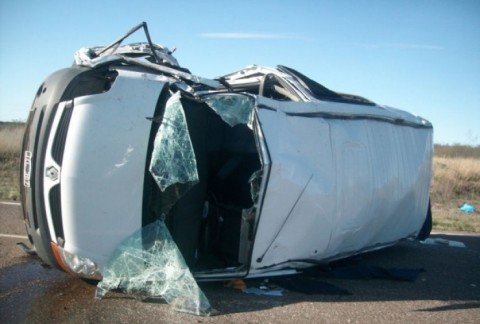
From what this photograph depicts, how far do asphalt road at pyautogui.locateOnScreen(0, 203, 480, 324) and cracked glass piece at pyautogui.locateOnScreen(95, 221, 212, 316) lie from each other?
12cm

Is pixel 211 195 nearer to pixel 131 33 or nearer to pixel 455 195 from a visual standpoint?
pixel 131 33

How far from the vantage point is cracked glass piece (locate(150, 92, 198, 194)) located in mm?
3676

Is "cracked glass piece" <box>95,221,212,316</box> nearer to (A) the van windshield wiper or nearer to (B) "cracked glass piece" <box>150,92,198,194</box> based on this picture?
(B) "cracked glass piece" <box>150,92,198,194</box>

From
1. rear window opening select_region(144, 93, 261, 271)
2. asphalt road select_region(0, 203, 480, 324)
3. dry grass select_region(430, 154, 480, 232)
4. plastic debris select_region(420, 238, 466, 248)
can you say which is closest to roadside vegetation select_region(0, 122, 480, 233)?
dry grass select_region(430, 154, 480, 232)

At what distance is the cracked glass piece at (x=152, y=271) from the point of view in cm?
365

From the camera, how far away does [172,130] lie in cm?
375

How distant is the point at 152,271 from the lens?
3.75 metres

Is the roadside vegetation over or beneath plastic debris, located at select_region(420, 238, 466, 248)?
beneath

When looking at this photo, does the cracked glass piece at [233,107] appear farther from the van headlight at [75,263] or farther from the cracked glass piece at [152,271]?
the van headlight at [75,263]

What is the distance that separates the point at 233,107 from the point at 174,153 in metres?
0.69

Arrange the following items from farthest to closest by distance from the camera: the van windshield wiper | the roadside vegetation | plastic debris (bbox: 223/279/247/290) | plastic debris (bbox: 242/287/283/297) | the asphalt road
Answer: the roadside vegetation < the van windshield wiper < plastic debris (bbox: 223/279/247/290) < plastic debris (bbox: 242/287/283/297) < the asphalt road

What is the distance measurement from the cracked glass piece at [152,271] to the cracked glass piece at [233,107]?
1094 mm

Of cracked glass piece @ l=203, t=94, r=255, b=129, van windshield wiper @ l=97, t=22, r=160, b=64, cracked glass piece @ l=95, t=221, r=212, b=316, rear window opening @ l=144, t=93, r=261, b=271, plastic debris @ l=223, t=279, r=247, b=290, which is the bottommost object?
plastic debris @ l=223, t=279, r=247, b=290

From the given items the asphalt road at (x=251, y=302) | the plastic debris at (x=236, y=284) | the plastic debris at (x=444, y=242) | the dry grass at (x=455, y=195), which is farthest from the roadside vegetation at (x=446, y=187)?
the plastic debris at (x=236, y=284)
